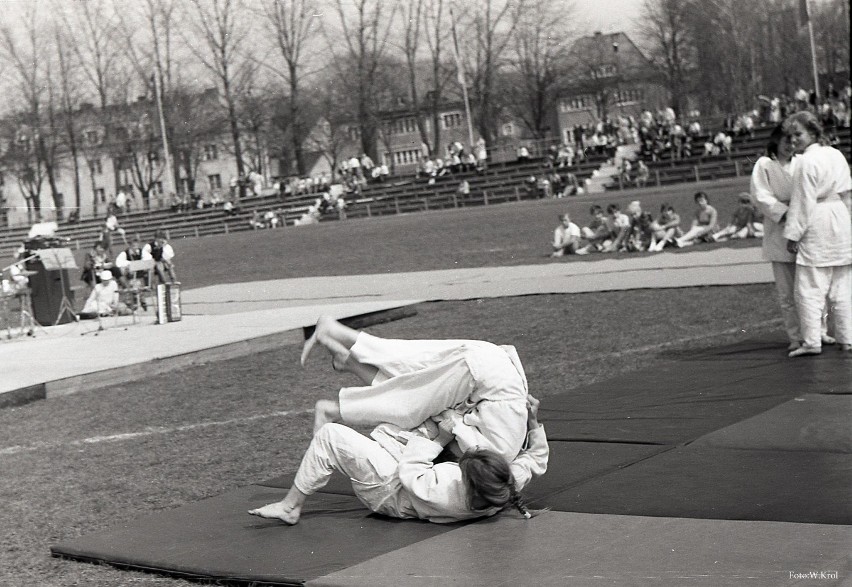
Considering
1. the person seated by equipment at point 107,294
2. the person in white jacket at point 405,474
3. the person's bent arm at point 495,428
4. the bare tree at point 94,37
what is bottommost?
the person in white jacket at point 405,474

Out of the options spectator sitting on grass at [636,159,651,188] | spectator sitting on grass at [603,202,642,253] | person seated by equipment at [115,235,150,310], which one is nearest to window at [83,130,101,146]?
person seated by equipment at [115,235,150,310]

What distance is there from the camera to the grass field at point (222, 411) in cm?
580

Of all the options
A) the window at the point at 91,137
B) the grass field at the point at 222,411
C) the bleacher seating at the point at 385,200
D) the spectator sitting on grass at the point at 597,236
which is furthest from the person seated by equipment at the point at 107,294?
the bleacher seating at the point at 385,200

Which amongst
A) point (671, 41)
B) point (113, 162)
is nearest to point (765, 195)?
point (113, 162)

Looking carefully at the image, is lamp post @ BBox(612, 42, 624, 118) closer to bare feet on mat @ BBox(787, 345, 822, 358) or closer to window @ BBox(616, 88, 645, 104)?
window @ BBox(616, 88, 645, 104)

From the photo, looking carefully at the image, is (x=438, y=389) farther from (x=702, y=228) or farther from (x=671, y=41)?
(x=671, y=41)

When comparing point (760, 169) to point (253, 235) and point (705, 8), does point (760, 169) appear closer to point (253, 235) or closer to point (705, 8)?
point (705, 8)

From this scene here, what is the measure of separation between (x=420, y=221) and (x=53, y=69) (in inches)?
714

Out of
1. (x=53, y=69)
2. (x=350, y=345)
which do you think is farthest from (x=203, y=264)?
(x=350, y=345)

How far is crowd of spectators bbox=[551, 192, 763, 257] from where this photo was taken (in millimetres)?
19766

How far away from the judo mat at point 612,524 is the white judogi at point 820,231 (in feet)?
4.36

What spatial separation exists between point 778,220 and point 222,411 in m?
4.66

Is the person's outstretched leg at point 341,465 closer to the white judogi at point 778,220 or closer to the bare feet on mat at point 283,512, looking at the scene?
the bare feet on mat at point 283,512

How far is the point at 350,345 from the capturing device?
539 cm
